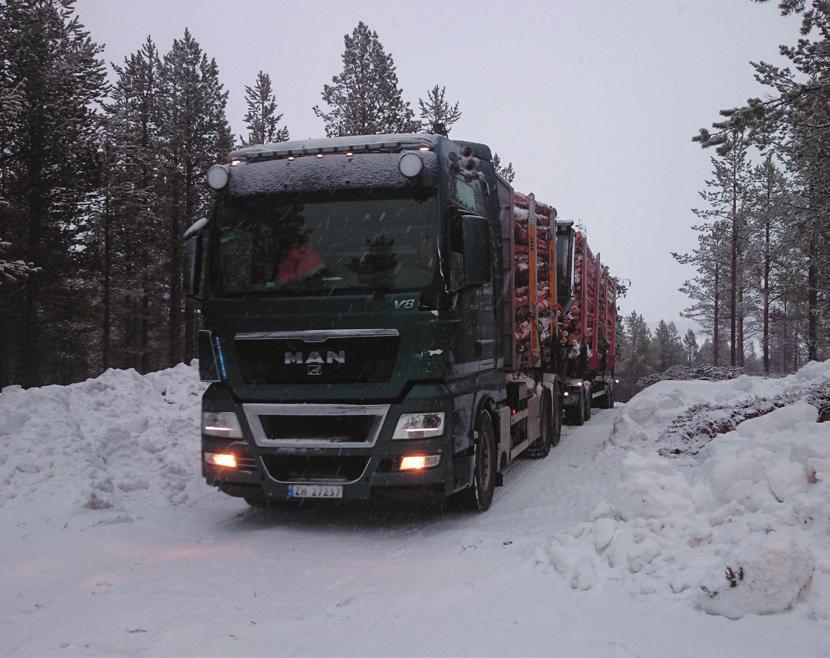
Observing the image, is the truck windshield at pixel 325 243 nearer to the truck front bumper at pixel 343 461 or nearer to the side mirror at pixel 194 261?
the side mirror at pixel 194 261

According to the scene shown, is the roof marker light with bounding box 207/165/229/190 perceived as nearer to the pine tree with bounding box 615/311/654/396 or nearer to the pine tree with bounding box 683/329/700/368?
the pine tree with bounding box 615/311/654/396

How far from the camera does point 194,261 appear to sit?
685 centimetres

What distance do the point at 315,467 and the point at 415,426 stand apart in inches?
39.9

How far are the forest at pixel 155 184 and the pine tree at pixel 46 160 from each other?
0.05 metres

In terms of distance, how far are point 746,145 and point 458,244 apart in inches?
211

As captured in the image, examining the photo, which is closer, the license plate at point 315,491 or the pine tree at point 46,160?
the license plate at point 315,491

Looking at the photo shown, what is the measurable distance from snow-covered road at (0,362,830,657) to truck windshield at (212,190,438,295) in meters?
2.32

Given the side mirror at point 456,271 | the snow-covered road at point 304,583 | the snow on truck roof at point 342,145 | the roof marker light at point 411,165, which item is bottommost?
the snow-covered road at point 304,583

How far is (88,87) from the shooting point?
23.7 meters

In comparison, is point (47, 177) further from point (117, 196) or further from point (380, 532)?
point (380, 532)

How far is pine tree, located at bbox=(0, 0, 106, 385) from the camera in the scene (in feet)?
74.0

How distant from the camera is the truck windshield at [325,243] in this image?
252 inches

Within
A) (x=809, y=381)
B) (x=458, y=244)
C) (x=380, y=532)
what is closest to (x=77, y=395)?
(x=380, y=532)

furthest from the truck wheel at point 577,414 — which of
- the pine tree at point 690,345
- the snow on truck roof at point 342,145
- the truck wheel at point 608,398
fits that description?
the pine tree at point 690,345
